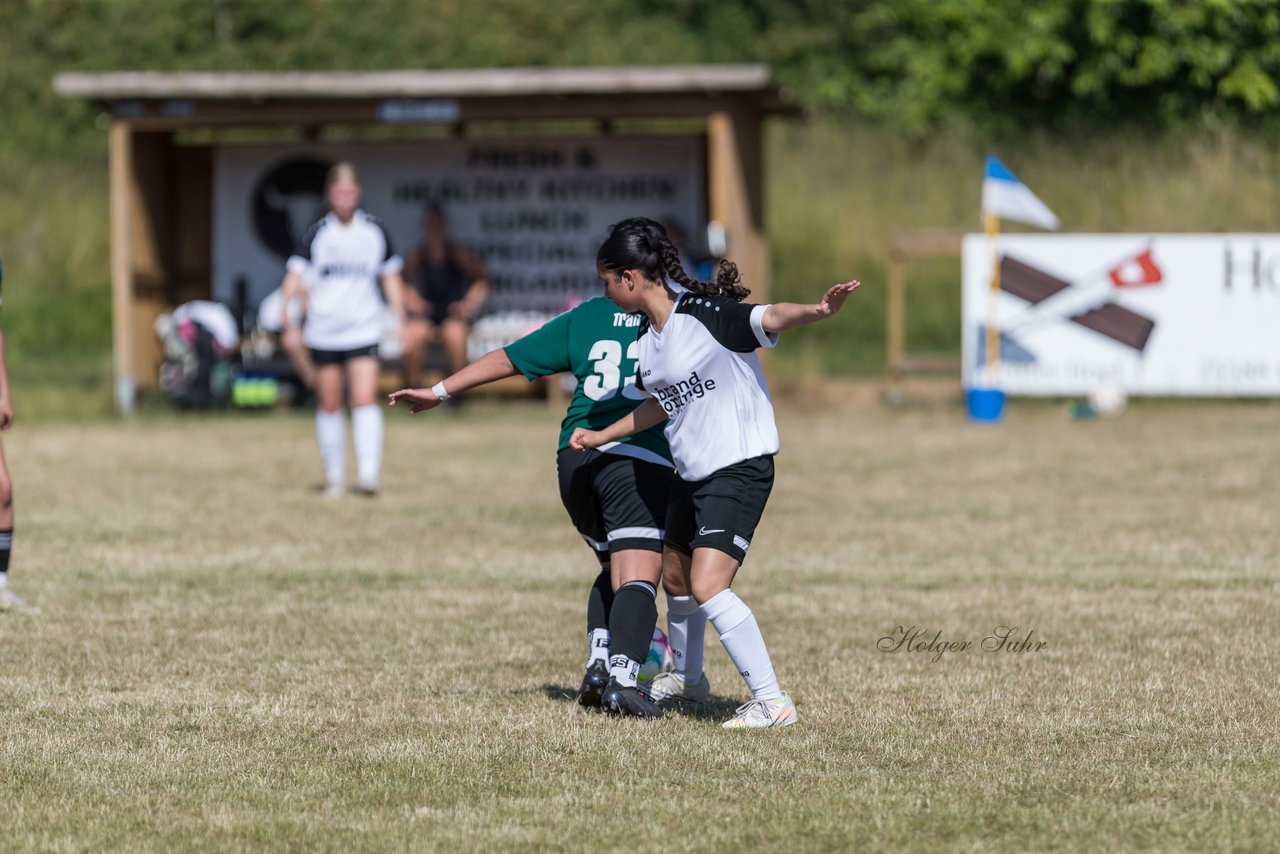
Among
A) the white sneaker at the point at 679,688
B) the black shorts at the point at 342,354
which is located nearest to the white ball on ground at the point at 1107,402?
the black shorts at the point at 342,354

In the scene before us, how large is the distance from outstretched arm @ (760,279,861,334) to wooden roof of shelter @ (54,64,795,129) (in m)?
12.7

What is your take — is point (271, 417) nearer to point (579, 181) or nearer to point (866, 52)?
point (579, 181)

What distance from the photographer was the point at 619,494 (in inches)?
271

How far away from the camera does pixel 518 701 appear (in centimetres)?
700

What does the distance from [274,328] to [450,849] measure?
16.2 metres

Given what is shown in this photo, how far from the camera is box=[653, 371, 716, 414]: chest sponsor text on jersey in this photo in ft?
21.3

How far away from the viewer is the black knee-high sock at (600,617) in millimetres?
7059

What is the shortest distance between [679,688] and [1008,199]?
12446 mm

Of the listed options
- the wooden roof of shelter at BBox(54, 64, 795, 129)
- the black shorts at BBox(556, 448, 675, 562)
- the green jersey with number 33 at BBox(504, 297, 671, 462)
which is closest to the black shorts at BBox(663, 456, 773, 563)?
the black shorts at BBox(556, 448, 675, 562)

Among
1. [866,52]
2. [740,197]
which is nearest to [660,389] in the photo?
[740,197]

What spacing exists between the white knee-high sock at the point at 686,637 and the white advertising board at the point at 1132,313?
12565mm

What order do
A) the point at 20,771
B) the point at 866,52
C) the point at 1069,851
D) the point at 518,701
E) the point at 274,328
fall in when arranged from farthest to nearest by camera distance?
1. the point at 866,52
2. the point at 274,328
3. the point at 518,701
4. the point at 20,771
5. the point at 1069,851

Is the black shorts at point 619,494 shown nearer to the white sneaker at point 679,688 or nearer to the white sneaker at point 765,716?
the white sneaker at point 679,688

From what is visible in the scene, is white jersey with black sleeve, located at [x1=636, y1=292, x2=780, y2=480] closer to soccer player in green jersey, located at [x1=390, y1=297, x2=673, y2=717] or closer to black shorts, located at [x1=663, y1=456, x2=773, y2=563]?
black shorts, located at [x1=663, y1=456, x2=773, y2=563]
